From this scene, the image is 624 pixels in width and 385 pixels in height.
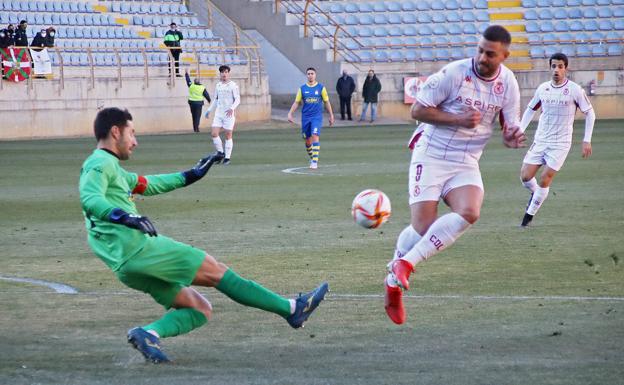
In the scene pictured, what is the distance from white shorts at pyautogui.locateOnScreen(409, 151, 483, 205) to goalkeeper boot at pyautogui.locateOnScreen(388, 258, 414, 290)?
59cm

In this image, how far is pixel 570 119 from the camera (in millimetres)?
14469

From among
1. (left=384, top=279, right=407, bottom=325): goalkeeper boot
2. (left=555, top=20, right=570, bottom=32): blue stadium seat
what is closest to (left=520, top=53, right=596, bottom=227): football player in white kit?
(left=384, top=279, right=407, bottom=325): goalkeeper boot

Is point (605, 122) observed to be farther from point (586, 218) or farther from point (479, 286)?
point (479, 286)

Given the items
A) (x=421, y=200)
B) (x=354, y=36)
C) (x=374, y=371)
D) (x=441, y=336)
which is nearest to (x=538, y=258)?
(x=421, y=200)

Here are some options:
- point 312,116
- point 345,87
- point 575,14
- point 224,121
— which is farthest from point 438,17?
point 312,116

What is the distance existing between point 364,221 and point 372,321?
817 mm

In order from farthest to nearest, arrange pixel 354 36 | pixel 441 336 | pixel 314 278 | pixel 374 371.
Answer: pixel 354 36, pixel 314 278, pixel 441 336, pixel 374 371

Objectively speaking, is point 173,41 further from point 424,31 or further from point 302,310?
point 302,310

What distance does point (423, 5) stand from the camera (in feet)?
155

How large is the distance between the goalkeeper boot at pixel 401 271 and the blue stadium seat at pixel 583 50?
3865 cm

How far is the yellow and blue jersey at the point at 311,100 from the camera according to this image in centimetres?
2398

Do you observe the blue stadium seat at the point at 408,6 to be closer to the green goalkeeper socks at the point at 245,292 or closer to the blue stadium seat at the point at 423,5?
the blue stadium seat at the point at 423,5

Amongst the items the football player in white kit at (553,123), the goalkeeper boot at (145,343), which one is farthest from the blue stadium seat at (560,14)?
the goalkeeper boot at (145,343)

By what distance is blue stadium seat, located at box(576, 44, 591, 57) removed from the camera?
45.1 m
